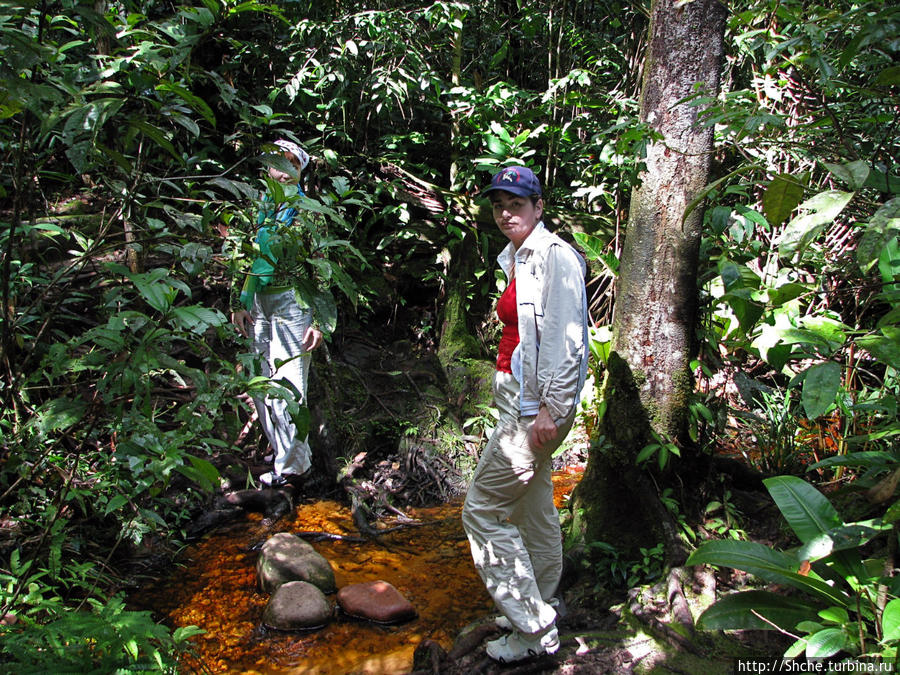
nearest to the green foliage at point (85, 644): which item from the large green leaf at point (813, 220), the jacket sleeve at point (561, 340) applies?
the jacket sleeve at point (561, 340)

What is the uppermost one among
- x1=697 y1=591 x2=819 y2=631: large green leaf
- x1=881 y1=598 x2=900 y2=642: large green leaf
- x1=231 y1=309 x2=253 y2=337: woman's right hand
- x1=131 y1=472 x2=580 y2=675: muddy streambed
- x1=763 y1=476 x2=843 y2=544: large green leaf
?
x1=231 y1=309 x2=253 y2=337: woman's right hand

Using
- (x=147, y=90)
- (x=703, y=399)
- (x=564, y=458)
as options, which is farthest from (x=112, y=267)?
(x=564, y=458)

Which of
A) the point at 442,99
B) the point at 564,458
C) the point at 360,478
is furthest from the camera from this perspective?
the point at 442,99

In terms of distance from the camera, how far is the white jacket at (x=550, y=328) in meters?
2.51

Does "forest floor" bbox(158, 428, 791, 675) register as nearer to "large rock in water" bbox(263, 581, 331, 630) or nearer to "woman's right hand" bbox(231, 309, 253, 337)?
"large rock in water" bbox(263, 581, 331, 630)

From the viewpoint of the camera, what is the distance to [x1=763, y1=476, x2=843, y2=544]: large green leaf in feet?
7.30

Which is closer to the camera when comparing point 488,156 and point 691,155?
point 691,155

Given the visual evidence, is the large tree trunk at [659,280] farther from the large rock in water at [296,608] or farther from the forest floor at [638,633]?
the large rock in water at [296,608]

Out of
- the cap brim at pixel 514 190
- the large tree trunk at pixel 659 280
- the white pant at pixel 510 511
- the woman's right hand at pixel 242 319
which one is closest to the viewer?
the white pant at pixel 510 511

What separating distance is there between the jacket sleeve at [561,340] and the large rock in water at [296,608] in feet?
5.69

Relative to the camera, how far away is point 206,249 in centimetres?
218

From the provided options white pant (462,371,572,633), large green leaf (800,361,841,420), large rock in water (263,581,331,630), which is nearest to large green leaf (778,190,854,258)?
large green leaf (800,361,841,420)

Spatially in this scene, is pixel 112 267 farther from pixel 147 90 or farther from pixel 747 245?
pixel 747 245

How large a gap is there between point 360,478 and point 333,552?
3.13ft
